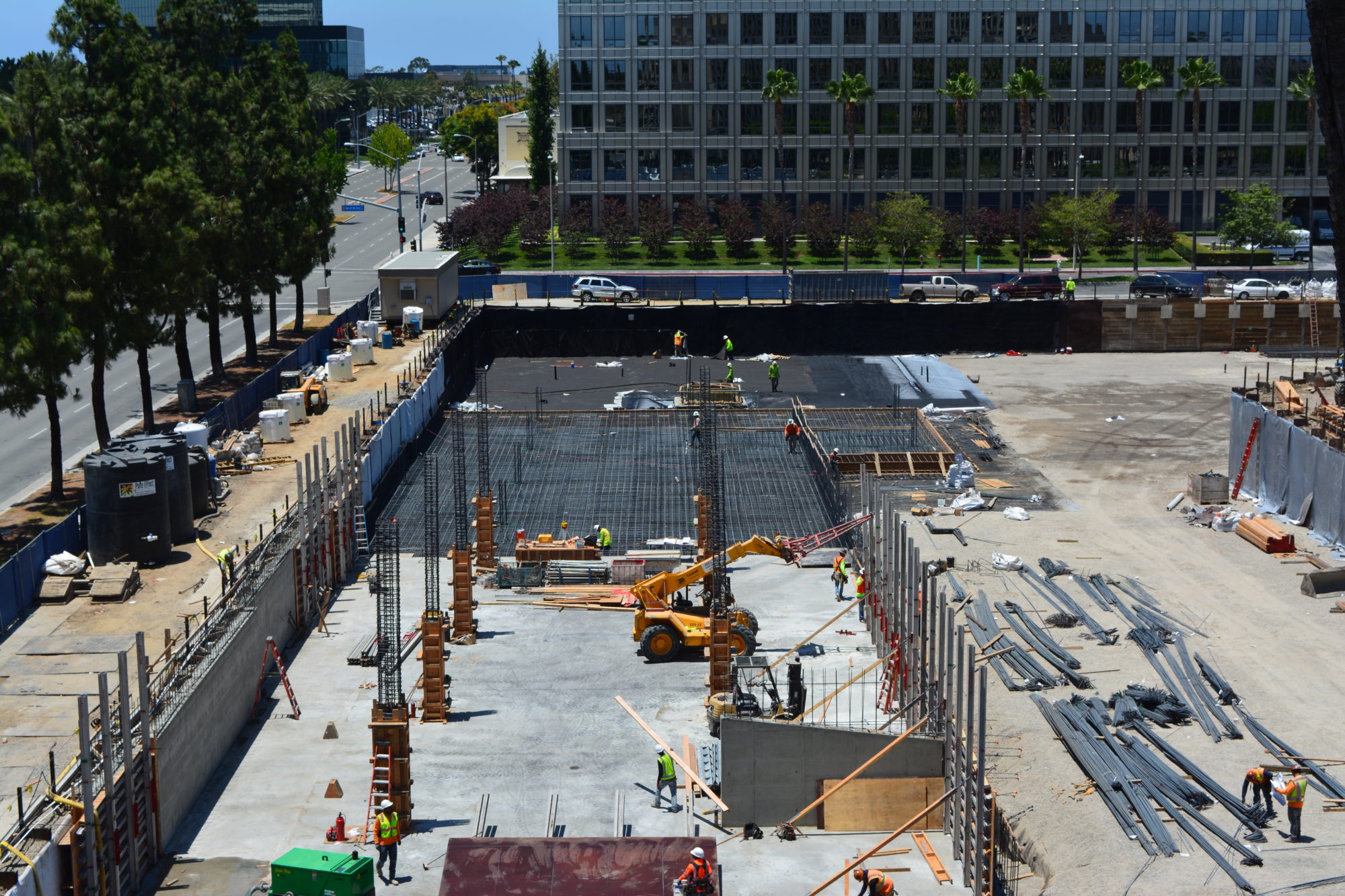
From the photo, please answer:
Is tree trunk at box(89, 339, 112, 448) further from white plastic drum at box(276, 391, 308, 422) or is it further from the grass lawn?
the grass lawn

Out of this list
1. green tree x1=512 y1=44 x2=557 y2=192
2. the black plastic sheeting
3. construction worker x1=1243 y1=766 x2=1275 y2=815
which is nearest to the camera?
construction worker x1=1243 y1=766 x2=1275 y2=815

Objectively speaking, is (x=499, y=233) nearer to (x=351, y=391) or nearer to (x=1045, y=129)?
(x=1045, y=129)

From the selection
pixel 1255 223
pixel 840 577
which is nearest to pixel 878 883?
pixel 840 577

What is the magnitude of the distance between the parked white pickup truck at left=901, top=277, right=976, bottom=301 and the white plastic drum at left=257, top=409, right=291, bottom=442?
148 feet

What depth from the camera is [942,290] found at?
299ft

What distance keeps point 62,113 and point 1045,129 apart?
8262cm

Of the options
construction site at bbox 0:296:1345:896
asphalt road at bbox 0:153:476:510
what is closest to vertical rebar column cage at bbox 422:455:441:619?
construction site at bbox 0:296:1345:896

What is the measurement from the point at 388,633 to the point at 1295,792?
59.1ft

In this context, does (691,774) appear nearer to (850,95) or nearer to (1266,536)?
(1266,536)

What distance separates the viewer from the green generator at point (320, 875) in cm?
2489

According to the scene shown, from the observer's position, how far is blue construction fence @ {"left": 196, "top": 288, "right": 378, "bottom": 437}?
178 feet

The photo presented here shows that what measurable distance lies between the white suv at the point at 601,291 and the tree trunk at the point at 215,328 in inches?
1062

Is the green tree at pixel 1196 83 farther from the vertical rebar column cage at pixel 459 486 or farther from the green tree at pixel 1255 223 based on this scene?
the vertical rebar column cage at pixel 459 486

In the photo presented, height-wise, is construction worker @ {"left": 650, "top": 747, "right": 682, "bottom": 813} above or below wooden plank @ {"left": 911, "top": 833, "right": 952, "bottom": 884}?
above
